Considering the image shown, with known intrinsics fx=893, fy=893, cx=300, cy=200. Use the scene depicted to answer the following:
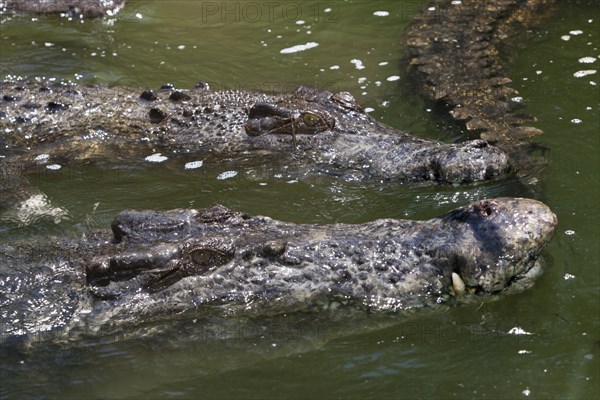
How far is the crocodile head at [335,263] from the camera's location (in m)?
5.82

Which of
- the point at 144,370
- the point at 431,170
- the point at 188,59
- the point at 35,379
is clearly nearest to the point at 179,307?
the point at 144,370

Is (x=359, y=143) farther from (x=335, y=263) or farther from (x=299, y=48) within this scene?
(x=299, y=48)

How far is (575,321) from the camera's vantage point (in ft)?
19.8

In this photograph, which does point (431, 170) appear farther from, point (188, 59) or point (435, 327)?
point (188, 59)

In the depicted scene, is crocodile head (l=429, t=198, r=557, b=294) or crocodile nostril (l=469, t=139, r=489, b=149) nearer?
crocodile head (l=429, t=198, r=557, b=294)

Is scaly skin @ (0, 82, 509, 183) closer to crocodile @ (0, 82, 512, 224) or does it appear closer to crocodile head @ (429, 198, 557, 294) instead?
crocodile @ (0, 82, 512, 224)

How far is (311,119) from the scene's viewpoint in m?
9.03

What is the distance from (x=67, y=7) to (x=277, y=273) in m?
8.59

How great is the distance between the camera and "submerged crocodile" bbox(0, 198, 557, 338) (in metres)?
5.84

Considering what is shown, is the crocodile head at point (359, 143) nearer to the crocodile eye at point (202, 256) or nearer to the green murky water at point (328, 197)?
the green murky water at point (328, 197)

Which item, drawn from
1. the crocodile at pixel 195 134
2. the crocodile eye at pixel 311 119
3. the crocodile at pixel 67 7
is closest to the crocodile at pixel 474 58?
the crocodile at pixel 195 134

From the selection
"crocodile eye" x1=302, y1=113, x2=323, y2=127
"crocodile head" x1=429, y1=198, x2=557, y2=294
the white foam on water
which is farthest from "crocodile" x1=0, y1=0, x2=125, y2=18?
"crocodile head" x1=429, y1=198, x2=557, y2=294

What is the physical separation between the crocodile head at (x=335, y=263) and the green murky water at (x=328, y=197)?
21 centimetres

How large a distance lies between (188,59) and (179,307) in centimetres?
651
